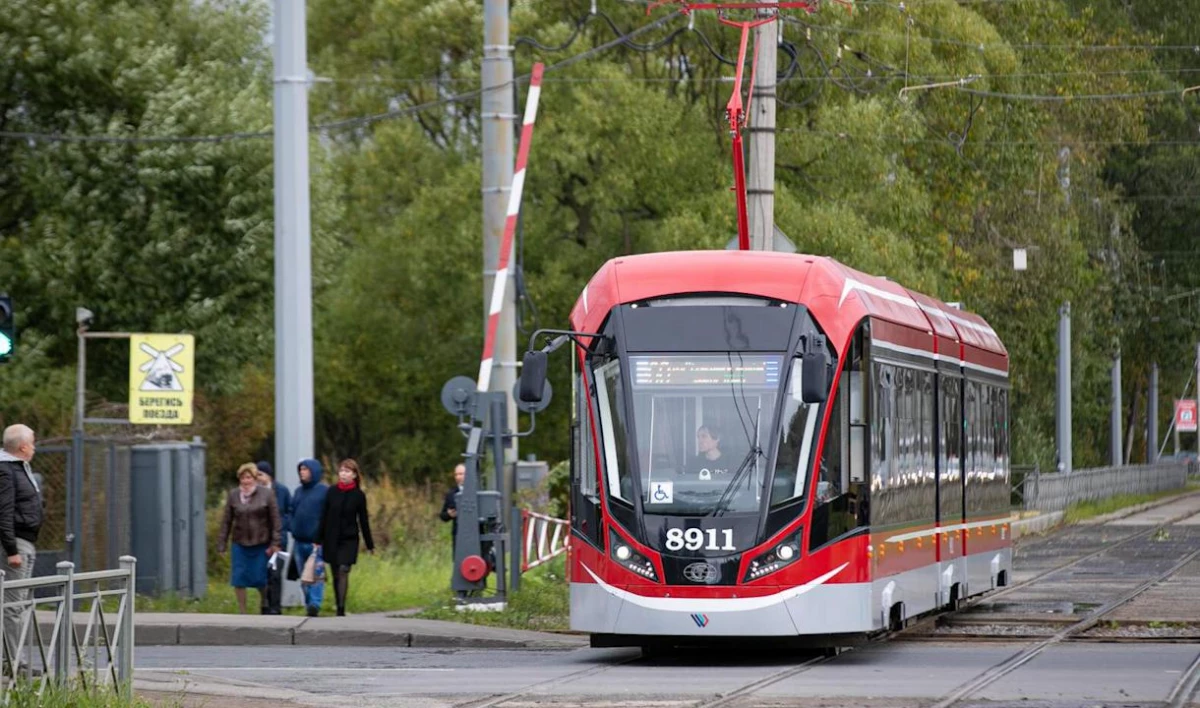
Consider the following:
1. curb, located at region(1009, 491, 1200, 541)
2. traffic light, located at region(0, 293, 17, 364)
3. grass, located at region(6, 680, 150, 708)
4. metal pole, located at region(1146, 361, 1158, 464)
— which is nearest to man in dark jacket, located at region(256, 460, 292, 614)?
traffic light, located at region(0, 293, 17, 364)

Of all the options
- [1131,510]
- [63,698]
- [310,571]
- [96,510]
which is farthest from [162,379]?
[1131,510]

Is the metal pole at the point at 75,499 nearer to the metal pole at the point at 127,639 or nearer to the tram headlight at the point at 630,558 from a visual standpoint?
the tram headlight at the point at 630,558

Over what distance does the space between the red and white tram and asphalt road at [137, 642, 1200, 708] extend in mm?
455

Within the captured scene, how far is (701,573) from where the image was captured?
647 inches

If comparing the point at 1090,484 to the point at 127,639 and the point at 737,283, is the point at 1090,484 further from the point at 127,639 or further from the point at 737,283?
the point at 127,639

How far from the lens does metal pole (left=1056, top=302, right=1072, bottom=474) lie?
1935 inches

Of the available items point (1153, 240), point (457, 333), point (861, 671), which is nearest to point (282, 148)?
point (861, 671)

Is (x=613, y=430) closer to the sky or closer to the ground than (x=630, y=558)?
closer to the sky

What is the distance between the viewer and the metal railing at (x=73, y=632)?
1207 centimetres

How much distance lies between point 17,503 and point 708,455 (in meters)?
4.75

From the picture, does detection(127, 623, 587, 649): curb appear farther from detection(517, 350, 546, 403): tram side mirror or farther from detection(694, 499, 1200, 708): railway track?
detection(517, 350, 546, 403): tram side mirror

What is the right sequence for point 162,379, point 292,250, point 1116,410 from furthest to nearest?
point 1116,410
point 162,379
point 292,250

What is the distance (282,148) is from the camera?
2353cm

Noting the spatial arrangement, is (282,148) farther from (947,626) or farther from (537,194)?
(537,194)
